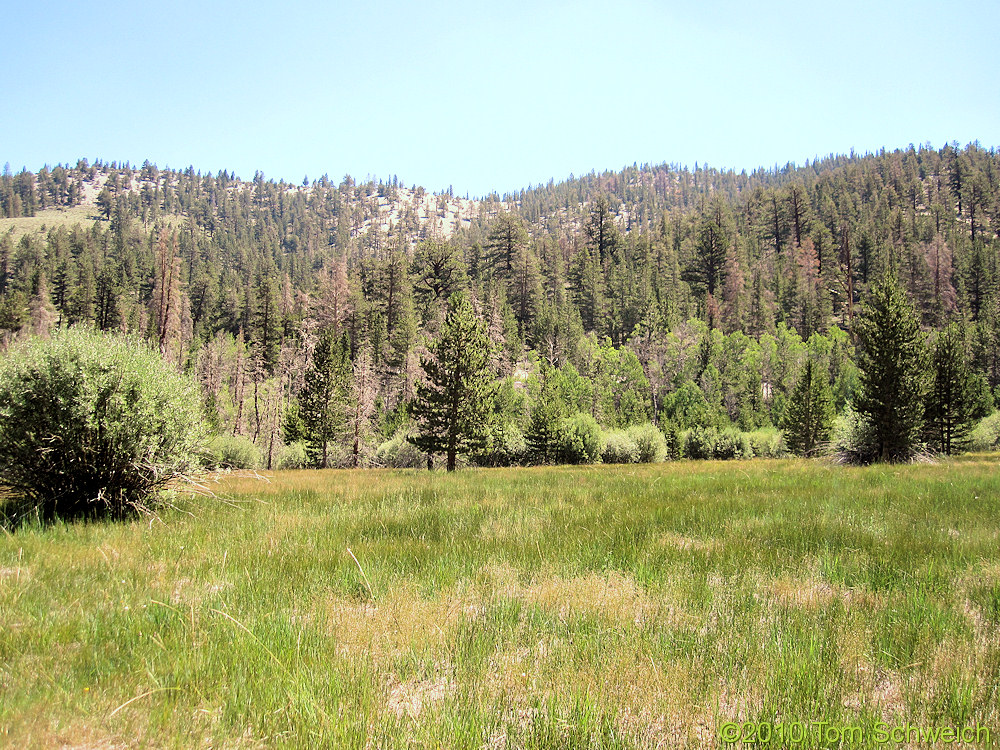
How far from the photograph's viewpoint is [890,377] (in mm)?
24969

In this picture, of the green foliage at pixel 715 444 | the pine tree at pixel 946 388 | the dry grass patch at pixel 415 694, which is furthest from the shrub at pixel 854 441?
the dry grass patch at pixel 415 694

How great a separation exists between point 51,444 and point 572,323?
68452 mm

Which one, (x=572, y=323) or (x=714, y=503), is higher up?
(x=572, y=323)

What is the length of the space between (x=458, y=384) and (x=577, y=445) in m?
17.5

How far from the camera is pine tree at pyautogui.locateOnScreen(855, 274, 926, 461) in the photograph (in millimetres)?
24578

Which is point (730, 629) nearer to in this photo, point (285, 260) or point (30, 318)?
point (30, 318)

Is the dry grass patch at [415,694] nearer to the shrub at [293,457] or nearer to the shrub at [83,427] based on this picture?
the shrub at [83,427]

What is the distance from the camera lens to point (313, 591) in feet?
15.2

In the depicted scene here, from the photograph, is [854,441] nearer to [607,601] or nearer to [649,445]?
[649,445]

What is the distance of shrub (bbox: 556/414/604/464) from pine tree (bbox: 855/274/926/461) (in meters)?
19.6

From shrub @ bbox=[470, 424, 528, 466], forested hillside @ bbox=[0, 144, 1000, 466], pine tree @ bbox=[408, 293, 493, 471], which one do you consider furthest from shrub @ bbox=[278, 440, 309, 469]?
pine tree @ bbox=[408, 293, 493, 471]

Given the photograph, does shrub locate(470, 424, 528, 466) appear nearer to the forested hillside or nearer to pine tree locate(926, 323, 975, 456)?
the forested hillside

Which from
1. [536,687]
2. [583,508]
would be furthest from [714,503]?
[536,687]

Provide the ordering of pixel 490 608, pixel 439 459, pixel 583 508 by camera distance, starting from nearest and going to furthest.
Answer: pixel 490 608
pixel 583 508
pixel 439 459
